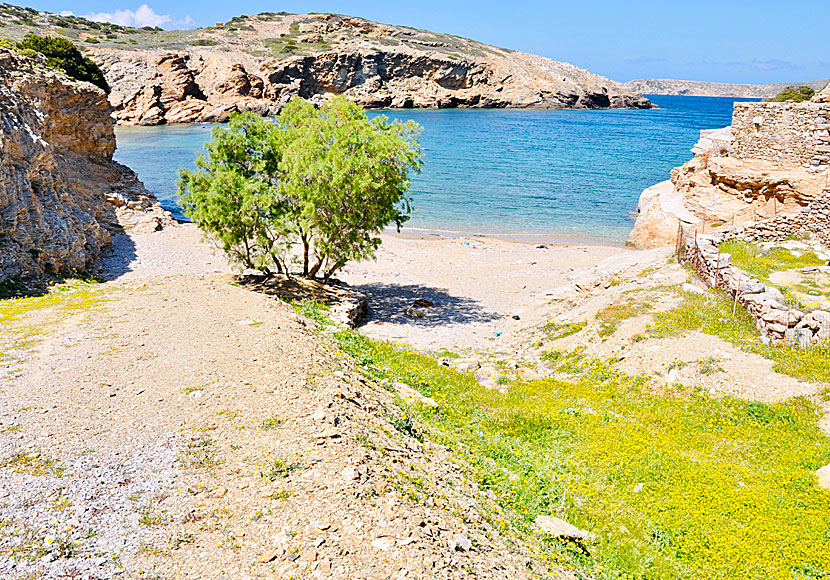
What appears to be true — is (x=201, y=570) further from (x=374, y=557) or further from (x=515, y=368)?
Answer: (x=515, y=368)

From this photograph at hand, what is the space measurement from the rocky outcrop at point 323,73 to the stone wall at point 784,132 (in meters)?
92.1

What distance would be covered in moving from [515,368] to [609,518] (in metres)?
7.06

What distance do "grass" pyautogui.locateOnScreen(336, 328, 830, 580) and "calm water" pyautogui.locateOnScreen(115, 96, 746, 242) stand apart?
26.4 meters

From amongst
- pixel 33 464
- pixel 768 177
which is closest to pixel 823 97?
pixel 768 177

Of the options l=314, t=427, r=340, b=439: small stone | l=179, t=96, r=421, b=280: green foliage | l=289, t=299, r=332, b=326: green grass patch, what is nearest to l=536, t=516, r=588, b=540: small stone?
l=314, t=427, r=340, b=439: small stone

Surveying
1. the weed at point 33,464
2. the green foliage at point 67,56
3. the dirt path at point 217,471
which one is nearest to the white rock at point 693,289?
the dirt path at point 217,471

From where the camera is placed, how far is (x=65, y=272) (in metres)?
20.6

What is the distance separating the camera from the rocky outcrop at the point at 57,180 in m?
19.6

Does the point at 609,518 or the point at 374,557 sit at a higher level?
the point at 374,557

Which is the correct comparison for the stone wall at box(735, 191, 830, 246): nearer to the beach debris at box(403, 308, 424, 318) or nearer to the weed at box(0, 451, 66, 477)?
the beach debris at box(403, 308, 424, 318)

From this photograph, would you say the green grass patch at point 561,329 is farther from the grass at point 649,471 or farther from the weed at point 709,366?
the weed at point 709,366

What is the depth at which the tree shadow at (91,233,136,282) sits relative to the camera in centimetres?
2293

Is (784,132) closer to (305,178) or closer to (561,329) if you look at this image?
(561,329)

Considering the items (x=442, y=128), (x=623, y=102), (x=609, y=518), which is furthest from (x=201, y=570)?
(x=623, y=102)
